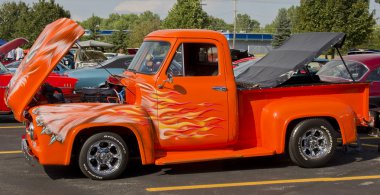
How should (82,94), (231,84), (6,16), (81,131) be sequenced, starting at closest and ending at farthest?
(81,131) → (231,84) → (82,94) → (6,16)

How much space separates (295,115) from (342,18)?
32747 millimetres

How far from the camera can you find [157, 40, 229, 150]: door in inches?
274

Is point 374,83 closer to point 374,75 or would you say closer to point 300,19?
point 374,75

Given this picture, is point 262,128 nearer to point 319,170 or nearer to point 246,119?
point 246,119

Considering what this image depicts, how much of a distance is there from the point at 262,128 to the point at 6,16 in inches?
2850

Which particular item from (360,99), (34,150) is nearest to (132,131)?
(34,150)

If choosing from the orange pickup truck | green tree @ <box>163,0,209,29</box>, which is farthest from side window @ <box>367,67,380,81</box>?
green tree @ <box>163,0,209,29</box>

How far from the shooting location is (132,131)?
6859mm

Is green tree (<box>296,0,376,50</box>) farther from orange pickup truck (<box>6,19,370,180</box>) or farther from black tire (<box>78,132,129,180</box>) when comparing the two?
black tire (<box>78,132,129,180</box>)

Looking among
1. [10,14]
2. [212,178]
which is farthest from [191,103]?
[10,14]

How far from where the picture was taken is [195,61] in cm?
730

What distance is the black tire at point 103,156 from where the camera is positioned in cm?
674

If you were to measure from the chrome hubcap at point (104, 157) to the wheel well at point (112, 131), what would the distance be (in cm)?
18

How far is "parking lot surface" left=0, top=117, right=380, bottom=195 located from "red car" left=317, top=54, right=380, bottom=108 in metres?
2.77
